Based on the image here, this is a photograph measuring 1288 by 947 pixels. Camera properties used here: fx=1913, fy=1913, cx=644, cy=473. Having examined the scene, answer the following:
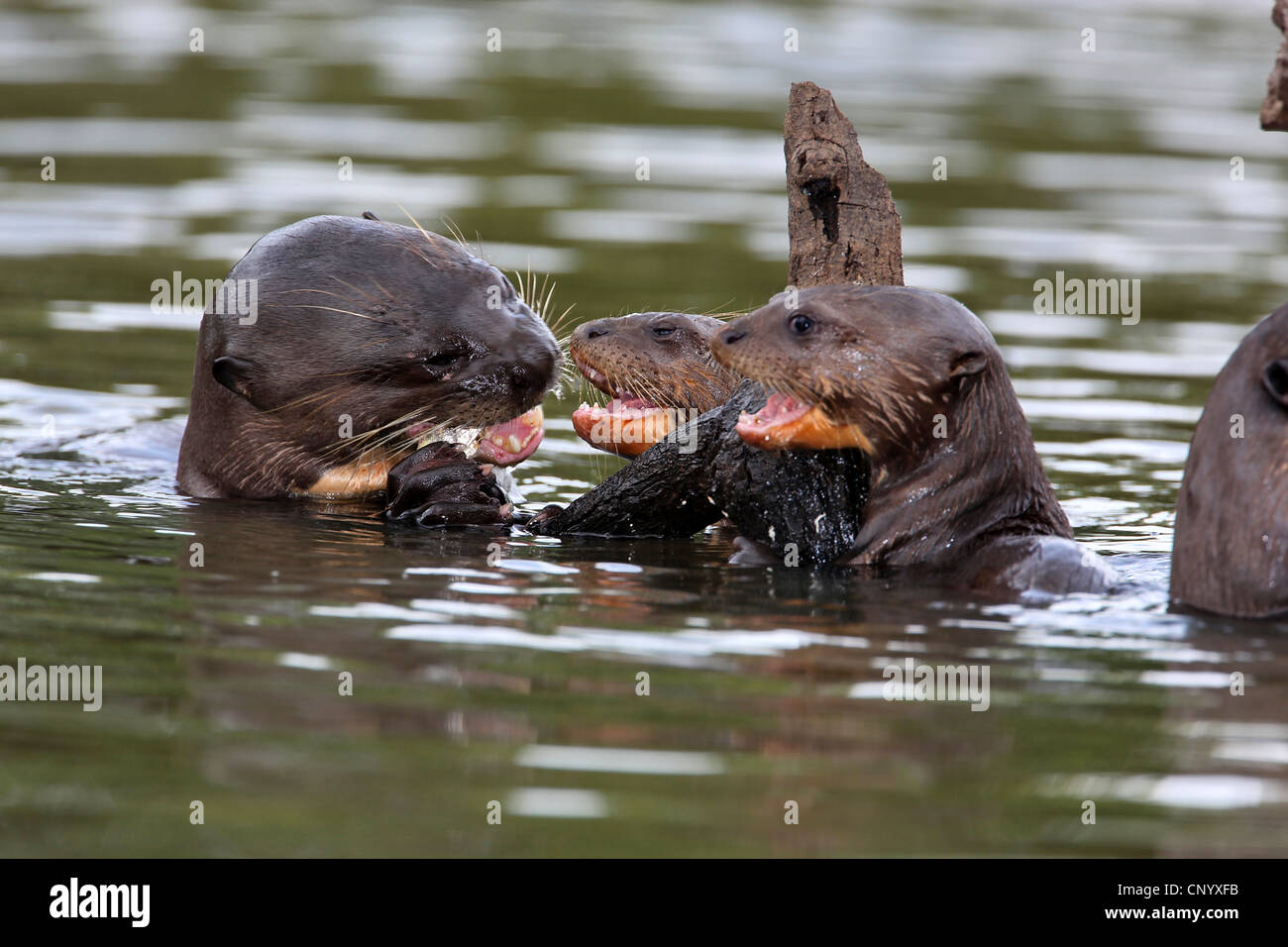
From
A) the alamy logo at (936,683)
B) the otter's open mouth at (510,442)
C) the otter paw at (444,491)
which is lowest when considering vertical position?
the alamy logo at (936,683)

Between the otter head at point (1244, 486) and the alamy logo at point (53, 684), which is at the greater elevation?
the otter head at point (1244, 486)

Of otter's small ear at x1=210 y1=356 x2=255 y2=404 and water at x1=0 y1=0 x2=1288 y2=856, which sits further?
otter's small ear at x1=210 y1=356 x2=255 y2=404

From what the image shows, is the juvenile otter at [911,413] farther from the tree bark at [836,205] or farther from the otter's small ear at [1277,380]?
the otter's small ear at [1277,380]

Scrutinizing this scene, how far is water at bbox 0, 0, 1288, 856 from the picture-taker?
4.35m

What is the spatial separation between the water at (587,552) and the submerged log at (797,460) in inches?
9.2

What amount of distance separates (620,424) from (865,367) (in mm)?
1641

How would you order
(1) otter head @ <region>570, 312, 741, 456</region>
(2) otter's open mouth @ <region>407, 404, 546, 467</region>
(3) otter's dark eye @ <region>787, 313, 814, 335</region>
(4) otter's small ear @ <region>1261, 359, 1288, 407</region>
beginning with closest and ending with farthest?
(4) otter's small ear @ <region>1261, 359, 1288, 407</region> → (3) otter's dark eye @ <region>787, 313, 814, 335</region> → (2) otter's open mouth @ <region>407, 404, 546, 467</region> → (1) otter head @ <region>570, 312, 741, 456</region>

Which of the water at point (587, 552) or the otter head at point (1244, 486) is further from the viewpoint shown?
the otter head at point (1244, 486)

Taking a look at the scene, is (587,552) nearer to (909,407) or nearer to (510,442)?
(510,442)

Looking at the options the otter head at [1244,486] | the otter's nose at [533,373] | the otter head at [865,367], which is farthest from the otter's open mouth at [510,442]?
the otter head at [1244,486]
